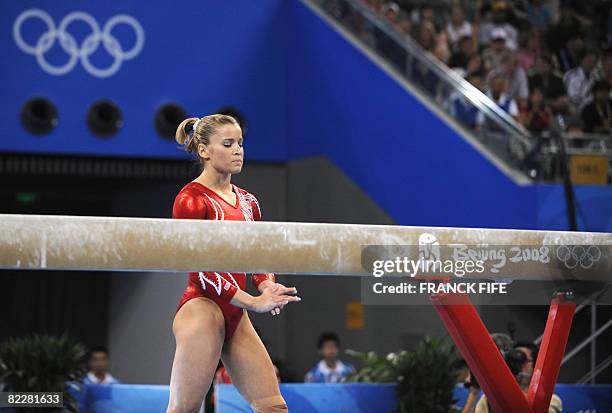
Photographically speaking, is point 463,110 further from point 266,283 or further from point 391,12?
point 266,283

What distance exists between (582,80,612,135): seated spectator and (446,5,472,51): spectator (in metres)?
1.77

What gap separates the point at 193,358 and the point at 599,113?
295 inches

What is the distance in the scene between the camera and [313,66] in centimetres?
1224

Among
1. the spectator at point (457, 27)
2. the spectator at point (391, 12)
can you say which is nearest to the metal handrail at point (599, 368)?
the spectator at point (391, 12)

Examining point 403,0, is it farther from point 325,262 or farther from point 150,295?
point 325,262

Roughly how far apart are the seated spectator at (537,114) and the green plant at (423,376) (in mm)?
3985

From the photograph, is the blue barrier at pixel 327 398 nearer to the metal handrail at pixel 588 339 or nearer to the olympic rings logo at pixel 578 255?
the metal handrail at pixel 588 339

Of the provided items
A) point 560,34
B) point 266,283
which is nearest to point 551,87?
point 560,34

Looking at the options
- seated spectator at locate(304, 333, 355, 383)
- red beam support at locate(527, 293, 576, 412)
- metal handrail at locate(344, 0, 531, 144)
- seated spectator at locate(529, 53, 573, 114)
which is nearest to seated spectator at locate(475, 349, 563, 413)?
red beam support at locate(527, 293, 576, 412)

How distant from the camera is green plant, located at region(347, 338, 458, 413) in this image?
6.16 metres

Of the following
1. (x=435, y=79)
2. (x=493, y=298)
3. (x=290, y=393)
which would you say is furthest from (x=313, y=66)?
(x=493, y=298)

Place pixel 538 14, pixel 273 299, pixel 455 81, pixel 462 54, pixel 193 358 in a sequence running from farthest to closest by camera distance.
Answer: pixel 538 14, pixel 462 54, pixel 455 81, pixel 193 358, pixel 273 299

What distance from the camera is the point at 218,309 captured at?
425 cm

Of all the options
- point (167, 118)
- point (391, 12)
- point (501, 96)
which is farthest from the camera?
point (167, 118)
